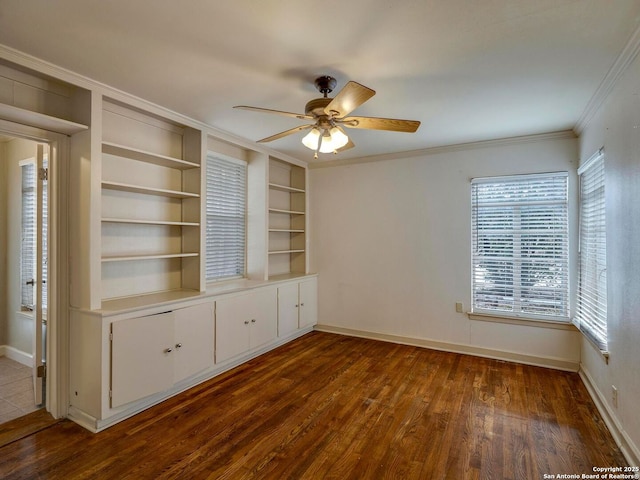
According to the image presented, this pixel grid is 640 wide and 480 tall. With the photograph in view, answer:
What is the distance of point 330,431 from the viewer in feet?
7.86

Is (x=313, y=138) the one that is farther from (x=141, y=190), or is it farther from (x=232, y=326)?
(x=232, y=326)

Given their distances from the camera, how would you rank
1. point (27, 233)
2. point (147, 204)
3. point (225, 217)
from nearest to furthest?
1. point (147, 204)
2. point (27, 233)
3. point (225, 217)

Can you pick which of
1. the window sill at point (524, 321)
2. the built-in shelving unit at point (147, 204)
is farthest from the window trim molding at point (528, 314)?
the built-in shelving unit at point (147, 204)

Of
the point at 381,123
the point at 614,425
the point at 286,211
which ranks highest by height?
the point at 381,123

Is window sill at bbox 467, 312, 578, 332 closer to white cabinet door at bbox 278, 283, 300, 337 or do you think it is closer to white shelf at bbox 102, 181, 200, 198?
white cabinet door at bbox 278, 283, 300, 337

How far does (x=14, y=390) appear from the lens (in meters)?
2.91

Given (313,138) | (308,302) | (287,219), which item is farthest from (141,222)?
(308,302)

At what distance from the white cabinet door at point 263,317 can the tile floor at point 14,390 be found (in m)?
1.93

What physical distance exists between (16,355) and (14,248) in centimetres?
115

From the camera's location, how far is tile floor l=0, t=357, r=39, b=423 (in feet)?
8.49

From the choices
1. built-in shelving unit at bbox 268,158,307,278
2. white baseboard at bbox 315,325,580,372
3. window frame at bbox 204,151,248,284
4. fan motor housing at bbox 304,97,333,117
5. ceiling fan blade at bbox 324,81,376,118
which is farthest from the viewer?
built-in shelving unit at bbox 268,158,307,278

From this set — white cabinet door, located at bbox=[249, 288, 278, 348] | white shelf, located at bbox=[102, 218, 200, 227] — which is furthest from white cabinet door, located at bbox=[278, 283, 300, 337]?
white shelf, located at bbox=[102, 218, 200, 227]

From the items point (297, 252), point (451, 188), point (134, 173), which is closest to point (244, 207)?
point (297, 252)

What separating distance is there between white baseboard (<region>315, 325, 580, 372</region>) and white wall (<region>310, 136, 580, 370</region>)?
0.01 meters
